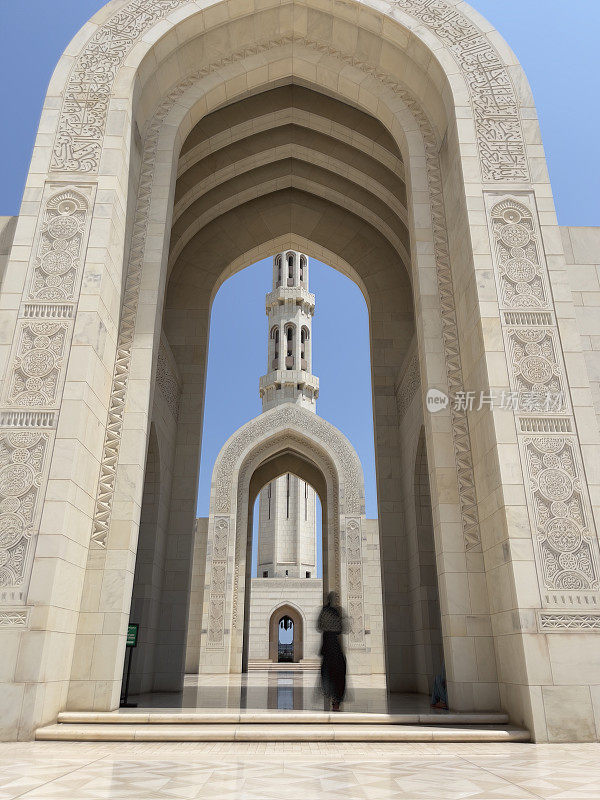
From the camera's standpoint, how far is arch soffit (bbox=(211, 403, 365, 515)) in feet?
54.2

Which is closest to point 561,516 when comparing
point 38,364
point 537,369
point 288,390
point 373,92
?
point 537,369

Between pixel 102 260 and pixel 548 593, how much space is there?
16.0ft

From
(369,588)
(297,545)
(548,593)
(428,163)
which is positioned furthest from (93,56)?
(297,545)

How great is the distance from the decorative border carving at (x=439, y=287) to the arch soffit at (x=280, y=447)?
34.0ft

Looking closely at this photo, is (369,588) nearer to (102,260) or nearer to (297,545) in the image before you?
(297,545)

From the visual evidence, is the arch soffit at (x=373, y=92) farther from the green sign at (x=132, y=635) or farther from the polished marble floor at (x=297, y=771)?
the green sign at (x=132, y=635)

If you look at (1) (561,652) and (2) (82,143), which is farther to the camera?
(2) (82,143)

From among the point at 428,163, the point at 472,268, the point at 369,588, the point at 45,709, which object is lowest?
the point at 45,709

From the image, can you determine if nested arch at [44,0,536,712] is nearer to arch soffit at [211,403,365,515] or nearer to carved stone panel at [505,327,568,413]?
carved stone panel at [505,327,568,413]

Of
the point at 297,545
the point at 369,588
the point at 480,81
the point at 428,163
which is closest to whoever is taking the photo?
the point at 480,81

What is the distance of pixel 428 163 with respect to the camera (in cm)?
726

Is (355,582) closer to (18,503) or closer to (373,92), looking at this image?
(373,92)

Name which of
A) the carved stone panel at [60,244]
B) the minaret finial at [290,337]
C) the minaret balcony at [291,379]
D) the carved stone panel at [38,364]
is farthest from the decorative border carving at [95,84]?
the minaret finial at [290,337]

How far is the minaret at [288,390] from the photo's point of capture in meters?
24.5
